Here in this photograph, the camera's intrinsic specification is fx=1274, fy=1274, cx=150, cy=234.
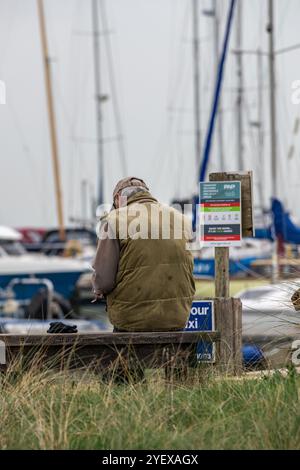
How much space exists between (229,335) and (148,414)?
2.58m

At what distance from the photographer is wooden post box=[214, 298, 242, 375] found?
8875 millimetres

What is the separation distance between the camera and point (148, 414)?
7.05 m

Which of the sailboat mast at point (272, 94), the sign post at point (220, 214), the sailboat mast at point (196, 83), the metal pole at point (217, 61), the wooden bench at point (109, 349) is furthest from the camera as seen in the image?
the sailboat mast at point (196, 83)

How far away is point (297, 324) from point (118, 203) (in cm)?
150

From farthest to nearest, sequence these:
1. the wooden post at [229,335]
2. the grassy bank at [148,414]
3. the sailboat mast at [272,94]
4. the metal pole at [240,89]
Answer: the metal pole at [240,89]
the sailboat mast at [272,94]
the wooden post at [229,335]
the grassy bank at [148,414]

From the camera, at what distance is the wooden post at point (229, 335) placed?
29.1ft

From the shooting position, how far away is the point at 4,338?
28.6 ft

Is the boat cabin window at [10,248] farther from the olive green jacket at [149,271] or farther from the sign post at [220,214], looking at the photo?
the olive green jacket at [149,271]

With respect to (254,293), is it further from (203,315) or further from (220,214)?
(203,315)

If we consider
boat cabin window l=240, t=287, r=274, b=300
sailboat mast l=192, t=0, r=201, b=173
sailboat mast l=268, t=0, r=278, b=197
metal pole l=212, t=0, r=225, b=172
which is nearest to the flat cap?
boat cabin window l=240, t=287, r=274, b=300

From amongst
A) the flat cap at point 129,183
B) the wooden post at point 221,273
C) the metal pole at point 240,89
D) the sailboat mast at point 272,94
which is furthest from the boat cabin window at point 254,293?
the metal pole at point 240,89

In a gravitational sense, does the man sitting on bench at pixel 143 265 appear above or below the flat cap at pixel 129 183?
below

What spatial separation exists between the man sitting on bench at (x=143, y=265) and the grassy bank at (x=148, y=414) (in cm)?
61

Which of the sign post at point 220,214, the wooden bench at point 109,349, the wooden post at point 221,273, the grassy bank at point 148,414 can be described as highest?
the sign post at point 220,214
